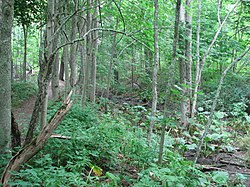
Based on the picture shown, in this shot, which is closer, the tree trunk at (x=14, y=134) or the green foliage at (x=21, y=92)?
the tree trunk at (x=14, y=134)

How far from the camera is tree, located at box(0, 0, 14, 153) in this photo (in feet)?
10.9

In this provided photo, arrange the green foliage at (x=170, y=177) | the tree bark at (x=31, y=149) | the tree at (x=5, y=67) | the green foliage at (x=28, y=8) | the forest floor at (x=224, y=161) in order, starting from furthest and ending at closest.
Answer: the green foliage at (x=28, y=8) → the forest floor at (x=224, y=161) → the tree at (x=5, y=67) → the tree bark at (x=31, y=149) → the green foliage at (x=170, y=177)

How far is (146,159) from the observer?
13.5 feet

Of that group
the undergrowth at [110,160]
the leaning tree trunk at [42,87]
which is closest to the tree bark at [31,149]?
the undergrowth at [110,160]

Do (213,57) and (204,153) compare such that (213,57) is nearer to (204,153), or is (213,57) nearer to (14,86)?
(204,153)

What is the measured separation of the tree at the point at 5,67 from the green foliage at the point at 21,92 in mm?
7492

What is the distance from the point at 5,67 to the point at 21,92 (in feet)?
30.1

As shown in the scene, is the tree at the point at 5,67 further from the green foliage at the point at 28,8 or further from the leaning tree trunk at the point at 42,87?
the green foliage at the point at 28,8

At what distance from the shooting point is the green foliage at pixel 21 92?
1071cm

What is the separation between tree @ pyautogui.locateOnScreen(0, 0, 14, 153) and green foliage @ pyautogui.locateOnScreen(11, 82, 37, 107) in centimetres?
749

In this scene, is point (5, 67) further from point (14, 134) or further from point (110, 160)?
point (110, 160)

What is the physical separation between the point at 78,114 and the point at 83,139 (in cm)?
210

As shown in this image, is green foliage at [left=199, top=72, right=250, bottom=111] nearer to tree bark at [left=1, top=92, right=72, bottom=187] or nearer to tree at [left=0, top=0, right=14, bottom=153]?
tree bark at [left=1, top=92, right=72, bottom=187]

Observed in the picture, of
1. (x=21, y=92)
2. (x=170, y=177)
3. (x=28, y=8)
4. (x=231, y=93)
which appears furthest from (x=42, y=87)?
(x=231, y=93)
